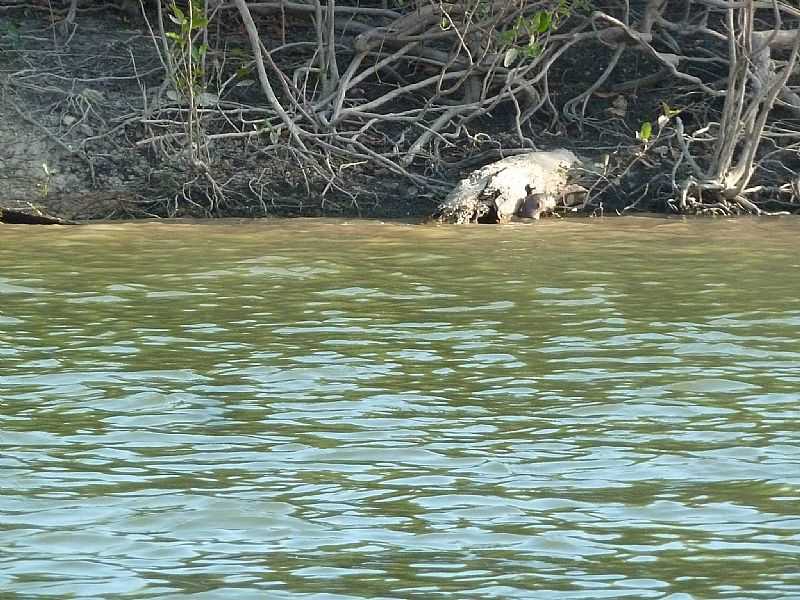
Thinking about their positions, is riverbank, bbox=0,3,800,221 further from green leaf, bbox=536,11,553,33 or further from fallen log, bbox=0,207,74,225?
green leaf, bbox=536,11,553,33

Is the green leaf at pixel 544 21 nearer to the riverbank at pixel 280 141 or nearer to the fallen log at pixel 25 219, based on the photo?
the riverbank at pixel 280 141

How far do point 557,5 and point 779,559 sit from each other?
1025 cm

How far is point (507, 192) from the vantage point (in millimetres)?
12930

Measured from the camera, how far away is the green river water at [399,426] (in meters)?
4.55

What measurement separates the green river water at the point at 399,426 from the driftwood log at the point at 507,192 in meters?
1.93

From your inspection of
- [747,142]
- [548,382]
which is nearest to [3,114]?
[747,142]

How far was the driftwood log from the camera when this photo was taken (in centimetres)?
1281

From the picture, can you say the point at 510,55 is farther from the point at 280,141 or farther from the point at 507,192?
the point at 280,141

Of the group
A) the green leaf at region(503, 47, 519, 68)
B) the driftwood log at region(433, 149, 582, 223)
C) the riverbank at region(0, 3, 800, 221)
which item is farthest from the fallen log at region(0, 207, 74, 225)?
the green leaf at region(503, 47, 519, 68)

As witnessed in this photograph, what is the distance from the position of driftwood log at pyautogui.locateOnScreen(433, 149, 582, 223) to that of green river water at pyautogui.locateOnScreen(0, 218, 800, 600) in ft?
6.34

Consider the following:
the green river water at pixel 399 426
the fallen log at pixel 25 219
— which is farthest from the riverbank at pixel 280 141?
the green river water at pixel 399 426

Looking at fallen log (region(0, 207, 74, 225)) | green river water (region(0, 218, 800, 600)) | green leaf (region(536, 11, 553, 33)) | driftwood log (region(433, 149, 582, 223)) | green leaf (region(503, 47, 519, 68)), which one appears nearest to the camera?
green river water (region(0, 218, 800, 600))

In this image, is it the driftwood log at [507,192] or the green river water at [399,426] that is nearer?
the green river water at [399,426]

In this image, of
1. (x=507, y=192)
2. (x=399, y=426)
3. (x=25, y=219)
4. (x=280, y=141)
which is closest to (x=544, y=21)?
(x=507, y=192)
